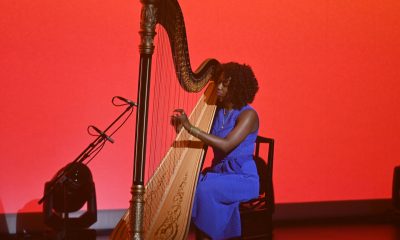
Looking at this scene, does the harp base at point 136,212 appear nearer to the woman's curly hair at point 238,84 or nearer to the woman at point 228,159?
the woman at point 228,159

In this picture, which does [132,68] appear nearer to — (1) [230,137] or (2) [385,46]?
(1) [230,137]

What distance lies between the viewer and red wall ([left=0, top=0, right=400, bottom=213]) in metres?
4.06

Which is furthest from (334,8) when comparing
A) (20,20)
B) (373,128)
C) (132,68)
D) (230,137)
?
(20,20)

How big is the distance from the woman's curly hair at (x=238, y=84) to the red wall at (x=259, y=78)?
113 centimetres

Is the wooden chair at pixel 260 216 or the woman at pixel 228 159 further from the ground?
the woman at pixel 228 159

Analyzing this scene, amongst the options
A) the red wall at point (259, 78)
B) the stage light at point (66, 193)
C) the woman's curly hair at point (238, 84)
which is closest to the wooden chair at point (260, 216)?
the woman's curly hair at point (238, 84)

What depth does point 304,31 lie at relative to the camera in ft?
15.5

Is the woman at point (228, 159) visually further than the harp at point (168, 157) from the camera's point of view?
Yes

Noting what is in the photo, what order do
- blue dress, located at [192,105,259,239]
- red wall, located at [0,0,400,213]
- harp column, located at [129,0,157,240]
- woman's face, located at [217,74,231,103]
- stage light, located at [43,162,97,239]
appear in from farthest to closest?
red wall, located at [0,0,400,213] < stage light, located at [43,162,97,239] < woman's face, located at [217,74,231,103] < blue dress, located at [192,105,259,239] < harp column, located at [129,0,157,240]

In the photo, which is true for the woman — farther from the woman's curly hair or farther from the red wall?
the red wall

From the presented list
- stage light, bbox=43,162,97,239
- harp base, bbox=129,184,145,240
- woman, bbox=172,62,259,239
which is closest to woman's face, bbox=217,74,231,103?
woman, bbox=172,62,259,239

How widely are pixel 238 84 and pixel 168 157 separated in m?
0.60

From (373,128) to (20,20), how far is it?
3.10 meters

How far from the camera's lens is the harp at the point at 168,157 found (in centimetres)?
208
